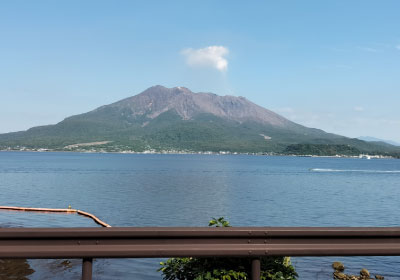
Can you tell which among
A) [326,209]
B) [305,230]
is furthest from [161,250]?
[326,209]

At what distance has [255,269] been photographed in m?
5.12

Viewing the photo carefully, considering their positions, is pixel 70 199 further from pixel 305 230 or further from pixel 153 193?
pixel 305 230

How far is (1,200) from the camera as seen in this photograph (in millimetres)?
62844

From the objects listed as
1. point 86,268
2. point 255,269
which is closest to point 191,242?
point 255,269

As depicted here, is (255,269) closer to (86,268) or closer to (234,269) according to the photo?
(234,269)

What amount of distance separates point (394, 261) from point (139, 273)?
16529 millimetres

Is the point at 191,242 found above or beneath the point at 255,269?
above

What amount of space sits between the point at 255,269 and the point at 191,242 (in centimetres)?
92

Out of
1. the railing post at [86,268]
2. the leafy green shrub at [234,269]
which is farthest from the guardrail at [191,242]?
the leafy green shrub at [234,269]

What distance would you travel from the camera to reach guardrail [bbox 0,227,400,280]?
4.68 m

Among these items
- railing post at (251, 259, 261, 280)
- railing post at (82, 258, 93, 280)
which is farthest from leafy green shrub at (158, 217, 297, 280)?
railing post at (82, 258, 93, 280)

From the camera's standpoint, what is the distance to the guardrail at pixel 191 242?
4.68 metres

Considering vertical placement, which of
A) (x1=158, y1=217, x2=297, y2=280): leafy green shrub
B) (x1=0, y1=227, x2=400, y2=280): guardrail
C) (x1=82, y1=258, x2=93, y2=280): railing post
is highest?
(x1=0, y1=227, x2=400, y2=280): guardrail

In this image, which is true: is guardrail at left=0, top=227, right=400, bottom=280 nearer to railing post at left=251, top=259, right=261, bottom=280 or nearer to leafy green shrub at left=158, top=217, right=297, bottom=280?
railing post at left=251, top=259, right=261, bottom=280
